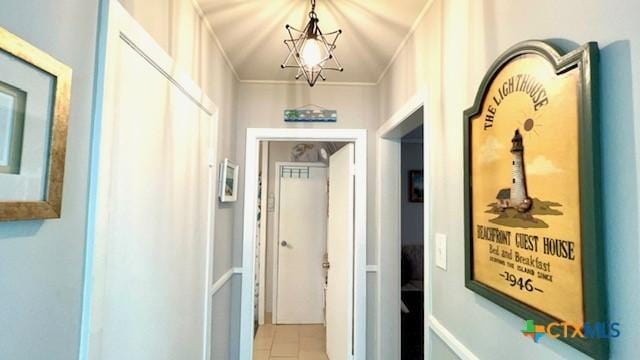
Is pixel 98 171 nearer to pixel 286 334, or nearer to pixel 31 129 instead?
pixel 31 129

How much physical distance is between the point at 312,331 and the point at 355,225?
187 cm

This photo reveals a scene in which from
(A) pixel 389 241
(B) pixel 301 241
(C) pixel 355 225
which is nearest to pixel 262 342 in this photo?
(B) pixel 301 241

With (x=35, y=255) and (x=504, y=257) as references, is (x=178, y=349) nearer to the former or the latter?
(x=35, y=255)

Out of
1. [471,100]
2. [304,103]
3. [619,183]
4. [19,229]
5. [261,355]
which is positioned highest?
[304,103]

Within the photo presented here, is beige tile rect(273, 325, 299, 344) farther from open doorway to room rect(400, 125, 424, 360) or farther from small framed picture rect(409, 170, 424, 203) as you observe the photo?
small framed picture rect(409, 170, 424, 203)

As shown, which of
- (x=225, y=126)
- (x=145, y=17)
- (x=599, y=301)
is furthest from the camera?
(x=225, y=126)

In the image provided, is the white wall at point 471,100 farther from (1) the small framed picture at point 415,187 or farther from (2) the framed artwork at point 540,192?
(1) the small framed picture at point 415,187

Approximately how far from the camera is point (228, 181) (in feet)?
7.16

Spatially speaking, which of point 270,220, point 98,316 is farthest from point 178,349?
point 270,220

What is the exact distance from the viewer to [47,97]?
0.68 m

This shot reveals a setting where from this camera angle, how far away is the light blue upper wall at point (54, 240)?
2.03 ft

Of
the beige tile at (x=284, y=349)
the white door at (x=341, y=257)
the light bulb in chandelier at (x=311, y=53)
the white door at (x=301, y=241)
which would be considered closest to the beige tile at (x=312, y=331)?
the white door at (x=301, y=241)

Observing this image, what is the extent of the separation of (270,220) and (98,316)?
3276mm

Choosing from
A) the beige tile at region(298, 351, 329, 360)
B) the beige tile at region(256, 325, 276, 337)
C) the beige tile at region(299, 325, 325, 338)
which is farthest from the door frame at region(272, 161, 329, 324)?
the beige tile at region(298, 351, 329, 360)
